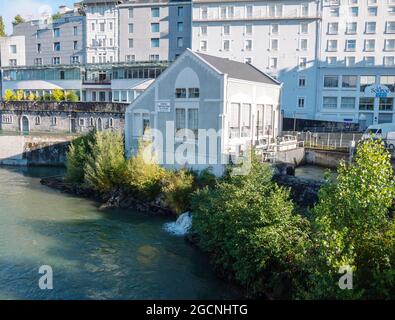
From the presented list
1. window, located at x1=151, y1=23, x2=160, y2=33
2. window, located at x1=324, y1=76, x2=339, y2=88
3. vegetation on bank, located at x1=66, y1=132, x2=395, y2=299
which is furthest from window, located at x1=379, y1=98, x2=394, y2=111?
vegetation on bank, located at x1=66, y1=132, x2=395, y2=299

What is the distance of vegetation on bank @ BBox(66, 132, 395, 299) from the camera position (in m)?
10.4

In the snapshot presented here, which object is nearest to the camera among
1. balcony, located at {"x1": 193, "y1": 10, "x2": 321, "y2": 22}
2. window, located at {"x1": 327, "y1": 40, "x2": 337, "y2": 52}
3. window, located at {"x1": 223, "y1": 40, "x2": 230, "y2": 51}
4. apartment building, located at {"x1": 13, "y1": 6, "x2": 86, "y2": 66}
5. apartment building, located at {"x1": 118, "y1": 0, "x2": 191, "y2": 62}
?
balcony, located at {"x1": 193, "y1": 10, "x2": 321, "y2": 22}

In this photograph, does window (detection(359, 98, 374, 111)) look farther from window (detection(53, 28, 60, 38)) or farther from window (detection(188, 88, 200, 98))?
window (detection(53, 28, 60, 38))

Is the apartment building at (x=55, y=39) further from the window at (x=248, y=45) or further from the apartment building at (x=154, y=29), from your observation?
the window at (x=248, y=45)

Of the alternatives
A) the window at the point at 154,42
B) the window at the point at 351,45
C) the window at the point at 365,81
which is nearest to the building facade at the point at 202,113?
the window at the point at 365,81

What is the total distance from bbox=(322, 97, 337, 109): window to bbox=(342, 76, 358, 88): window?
2.08 meters

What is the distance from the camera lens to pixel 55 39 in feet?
219

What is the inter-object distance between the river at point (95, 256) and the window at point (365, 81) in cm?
3708

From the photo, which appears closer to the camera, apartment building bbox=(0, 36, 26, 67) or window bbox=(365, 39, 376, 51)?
window bbox=(365, 39, 376, 51)

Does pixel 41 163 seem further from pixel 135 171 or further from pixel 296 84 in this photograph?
pixel 296 84

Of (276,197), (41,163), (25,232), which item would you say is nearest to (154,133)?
(25,232)

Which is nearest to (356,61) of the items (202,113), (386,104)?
(386,104)

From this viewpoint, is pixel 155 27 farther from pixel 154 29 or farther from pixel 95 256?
pixel 95 256

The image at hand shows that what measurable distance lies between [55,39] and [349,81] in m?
45.5
